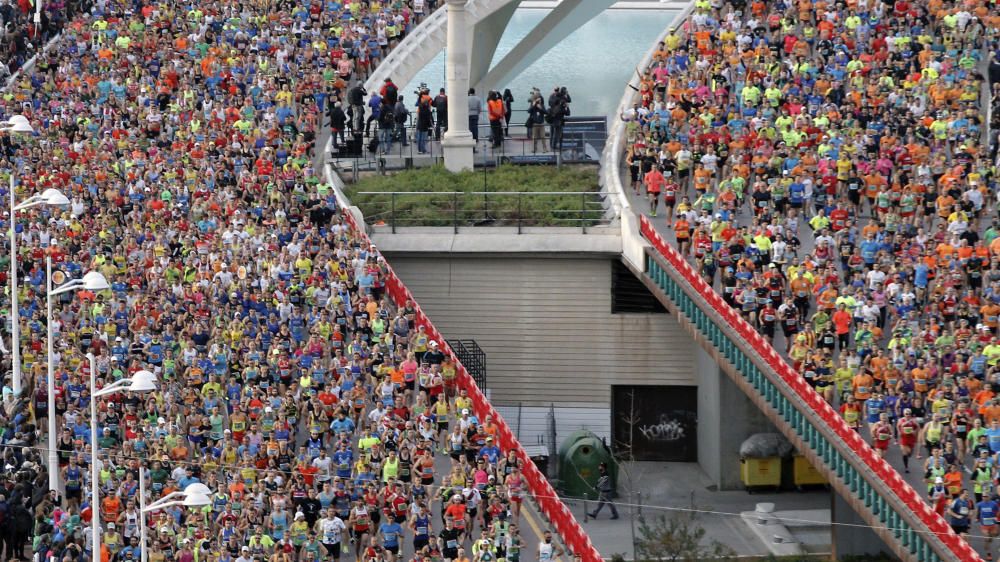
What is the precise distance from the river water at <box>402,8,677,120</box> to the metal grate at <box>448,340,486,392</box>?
4745 cm

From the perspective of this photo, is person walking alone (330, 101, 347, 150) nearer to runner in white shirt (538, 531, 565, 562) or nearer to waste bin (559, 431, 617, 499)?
waste bin (559, 431, 617, 499)

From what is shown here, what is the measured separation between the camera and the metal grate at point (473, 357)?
54878 millimetres

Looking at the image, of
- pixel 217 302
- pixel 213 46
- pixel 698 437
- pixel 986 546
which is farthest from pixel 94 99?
pixel 986 546

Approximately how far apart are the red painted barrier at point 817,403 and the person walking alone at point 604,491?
4.51m

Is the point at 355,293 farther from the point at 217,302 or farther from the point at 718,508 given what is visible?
the point at 718,508

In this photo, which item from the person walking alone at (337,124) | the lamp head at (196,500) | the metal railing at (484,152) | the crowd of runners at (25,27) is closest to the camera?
the lamp head at (196,500)

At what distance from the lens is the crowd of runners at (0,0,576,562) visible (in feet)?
132

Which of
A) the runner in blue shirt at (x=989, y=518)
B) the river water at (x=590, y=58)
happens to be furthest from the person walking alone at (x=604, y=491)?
the river water at (x=590, y=58)

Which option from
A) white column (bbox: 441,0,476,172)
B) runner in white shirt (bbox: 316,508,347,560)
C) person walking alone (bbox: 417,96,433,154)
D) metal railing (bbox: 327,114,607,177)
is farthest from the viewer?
metal railing (bbox: 327,114,607,177)

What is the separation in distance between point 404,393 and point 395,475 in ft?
12.2

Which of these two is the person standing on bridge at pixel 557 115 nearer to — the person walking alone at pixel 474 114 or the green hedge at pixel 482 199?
the green hedge at pixel 482 199

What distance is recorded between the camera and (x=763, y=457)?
169 feet

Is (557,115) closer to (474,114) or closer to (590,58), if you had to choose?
(474,114)

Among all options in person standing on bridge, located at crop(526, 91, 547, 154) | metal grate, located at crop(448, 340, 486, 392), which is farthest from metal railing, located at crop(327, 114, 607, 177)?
metal grate, located at crop(448, 340, 486, 392)
